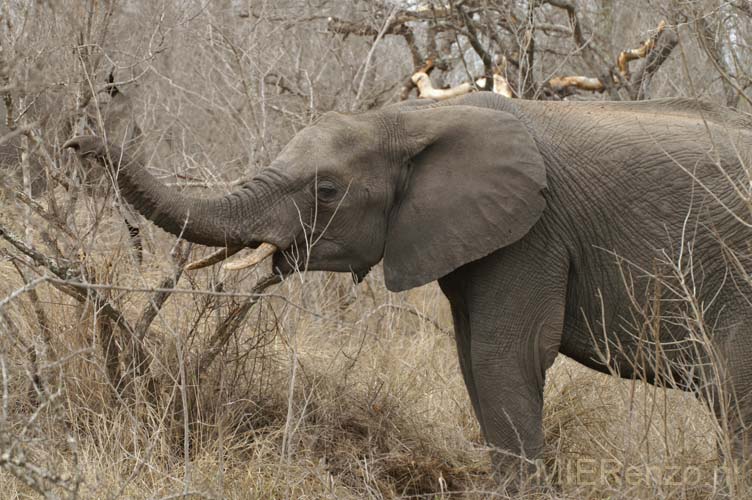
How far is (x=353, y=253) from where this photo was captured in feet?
14.7

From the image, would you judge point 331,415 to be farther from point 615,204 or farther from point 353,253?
point 615,204

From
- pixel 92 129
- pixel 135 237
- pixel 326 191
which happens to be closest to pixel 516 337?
pixel 326 191

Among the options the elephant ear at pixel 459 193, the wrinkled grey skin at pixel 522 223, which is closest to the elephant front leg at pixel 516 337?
the wrinkled grey skin at pixel 522 223

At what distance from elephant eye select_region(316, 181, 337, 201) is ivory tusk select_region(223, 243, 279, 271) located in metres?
0.27

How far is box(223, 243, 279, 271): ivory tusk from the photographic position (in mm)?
4121

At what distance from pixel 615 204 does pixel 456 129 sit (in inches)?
27.0

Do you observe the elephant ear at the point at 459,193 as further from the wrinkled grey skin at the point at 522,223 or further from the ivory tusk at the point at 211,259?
the ivory tusk at the point at 211,259

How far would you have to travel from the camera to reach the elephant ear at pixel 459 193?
437 cm

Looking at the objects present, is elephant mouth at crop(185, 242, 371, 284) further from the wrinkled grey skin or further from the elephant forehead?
the elephant forehead

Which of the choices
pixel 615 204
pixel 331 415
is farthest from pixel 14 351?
pixel 615 204

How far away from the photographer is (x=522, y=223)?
4.36 metres

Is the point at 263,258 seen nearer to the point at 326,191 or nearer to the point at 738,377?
the point at 326,191

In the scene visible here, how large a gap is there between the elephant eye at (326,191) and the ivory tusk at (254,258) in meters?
0.27

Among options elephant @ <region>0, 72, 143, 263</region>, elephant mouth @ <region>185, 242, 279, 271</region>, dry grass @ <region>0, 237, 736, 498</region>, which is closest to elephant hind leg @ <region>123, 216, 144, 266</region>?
elephant @ <region>0, 72, 143, 263</region>
